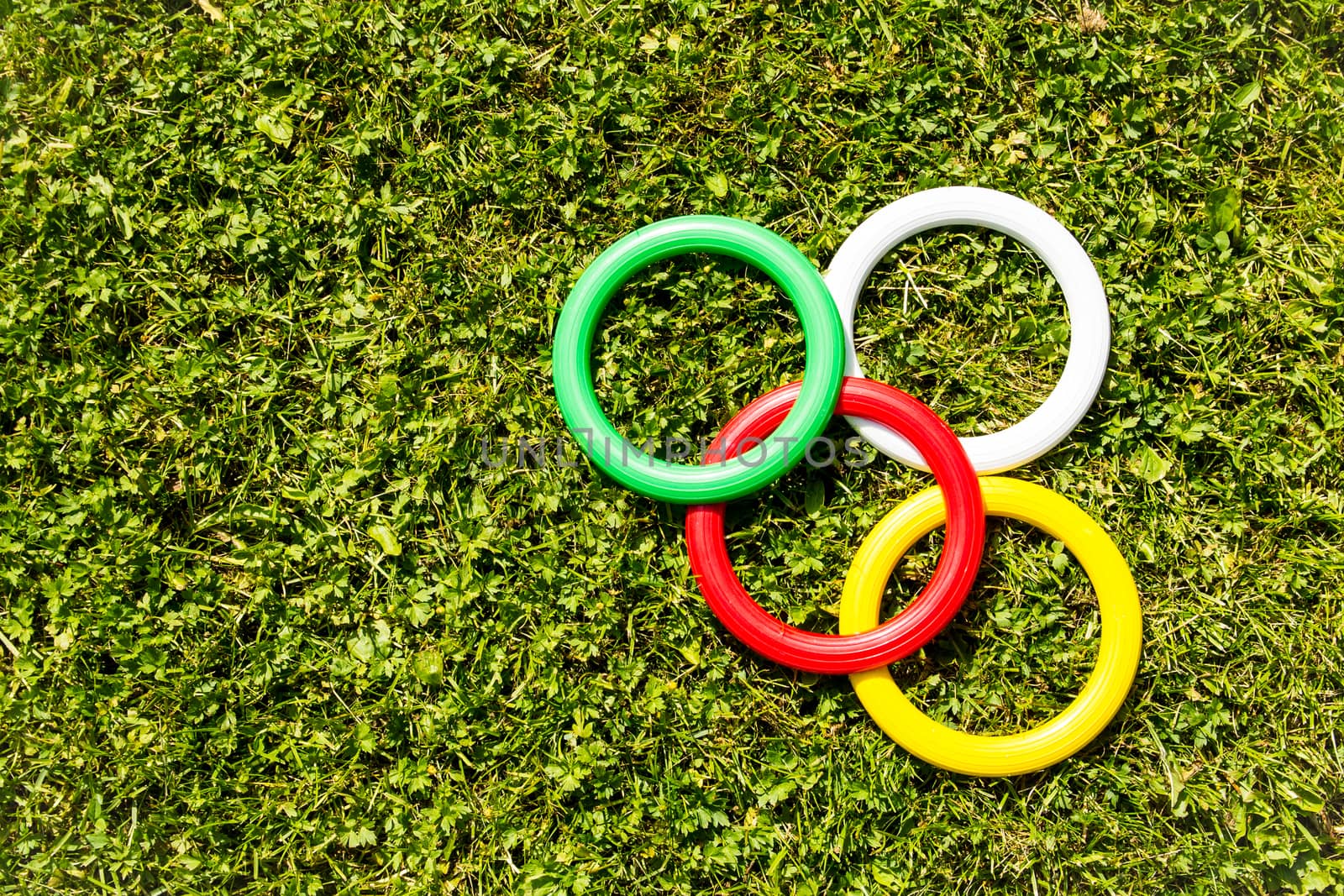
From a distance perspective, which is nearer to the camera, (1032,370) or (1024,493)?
(1024,493)

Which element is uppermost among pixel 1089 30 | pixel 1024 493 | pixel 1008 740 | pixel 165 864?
pixel 1089 30

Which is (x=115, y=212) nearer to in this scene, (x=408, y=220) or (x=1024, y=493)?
(x=408, y=220)

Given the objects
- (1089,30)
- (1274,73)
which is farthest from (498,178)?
(1274,73)

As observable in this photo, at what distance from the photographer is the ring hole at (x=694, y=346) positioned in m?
3.60

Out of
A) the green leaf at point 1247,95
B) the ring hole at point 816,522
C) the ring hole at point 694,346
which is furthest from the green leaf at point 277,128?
the green leaf at point 1247,95

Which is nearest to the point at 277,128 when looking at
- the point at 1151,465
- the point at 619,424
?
the point at 619,424

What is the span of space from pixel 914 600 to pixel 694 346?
126 cm

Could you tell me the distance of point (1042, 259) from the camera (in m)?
3.59

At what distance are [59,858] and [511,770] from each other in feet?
5.74

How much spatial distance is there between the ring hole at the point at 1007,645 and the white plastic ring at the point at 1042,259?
0.35 m

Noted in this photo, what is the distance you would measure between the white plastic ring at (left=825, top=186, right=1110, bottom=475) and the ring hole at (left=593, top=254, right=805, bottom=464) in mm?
279

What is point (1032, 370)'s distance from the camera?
370 cm

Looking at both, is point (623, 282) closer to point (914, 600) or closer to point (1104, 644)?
point (914, 600)

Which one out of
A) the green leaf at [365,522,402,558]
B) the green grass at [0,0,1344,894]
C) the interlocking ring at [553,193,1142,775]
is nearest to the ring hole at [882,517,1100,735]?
the green grass at [0,0,1344,894]
